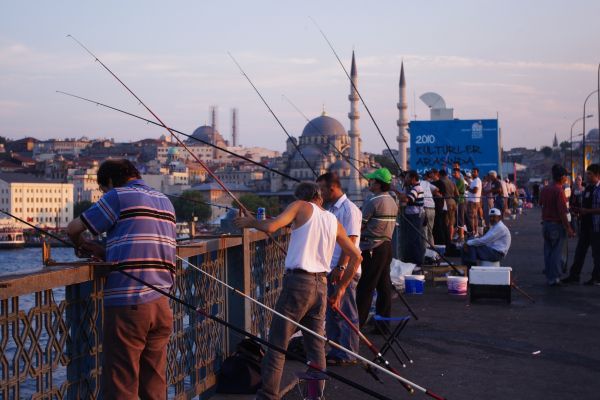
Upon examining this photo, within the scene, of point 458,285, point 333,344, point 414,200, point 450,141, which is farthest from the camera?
point 450,141

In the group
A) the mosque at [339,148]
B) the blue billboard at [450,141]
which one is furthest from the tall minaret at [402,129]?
the blue billboard at [450,141]

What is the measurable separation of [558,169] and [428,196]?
138 inches

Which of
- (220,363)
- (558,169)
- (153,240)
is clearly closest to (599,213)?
(558,169)

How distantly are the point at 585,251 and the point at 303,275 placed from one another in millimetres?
7523

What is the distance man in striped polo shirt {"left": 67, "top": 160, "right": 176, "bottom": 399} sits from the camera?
13.9 feet

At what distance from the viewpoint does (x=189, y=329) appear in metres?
5.63

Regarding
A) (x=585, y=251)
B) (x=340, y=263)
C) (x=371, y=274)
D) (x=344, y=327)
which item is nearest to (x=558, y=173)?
(x=585, y=251)

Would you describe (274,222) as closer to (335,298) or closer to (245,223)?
(245,223)

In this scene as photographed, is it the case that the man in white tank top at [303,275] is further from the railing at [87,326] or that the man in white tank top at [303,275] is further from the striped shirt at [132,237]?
the striped shirt at [132,237]

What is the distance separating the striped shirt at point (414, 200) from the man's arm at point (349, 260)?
697 centimetres

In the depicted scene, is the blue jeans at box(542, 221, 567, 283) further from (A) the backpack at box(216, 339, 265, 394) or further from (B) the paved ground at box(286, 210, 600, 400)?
(A) the backpack at box(216, 339, 265, 394)

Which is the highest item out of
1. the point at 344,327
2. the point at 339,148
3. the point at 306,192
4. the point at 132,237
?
the point at 339,148

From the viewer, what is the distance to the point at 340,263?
6.37 m

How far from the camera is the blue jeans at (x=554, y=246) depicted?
11.9 m
